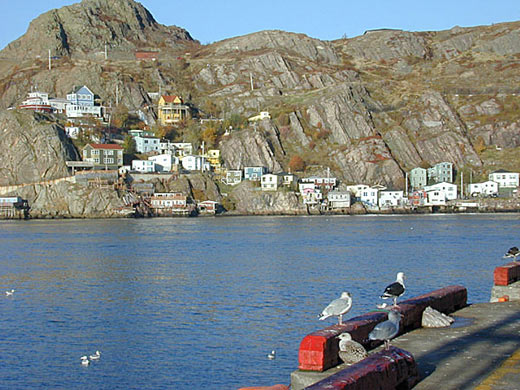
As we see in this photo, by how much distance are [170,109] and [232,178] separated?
33.1 meters

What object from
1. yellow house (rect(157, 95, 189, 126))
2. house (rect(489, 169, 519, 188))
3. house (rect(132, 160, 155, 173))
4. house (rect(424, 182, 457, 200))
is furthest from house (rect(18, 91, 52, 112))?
house (rect(489, 169, 519, 188))

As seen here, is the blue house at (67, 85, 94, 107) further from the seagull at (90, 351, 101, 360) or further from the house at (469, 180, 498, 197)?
the seagull at (90, 351, 101, 360)

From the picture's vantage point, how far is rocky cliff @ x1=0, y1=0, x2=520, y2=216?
145m

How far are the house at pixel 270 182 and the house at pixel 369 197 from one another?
662 inches

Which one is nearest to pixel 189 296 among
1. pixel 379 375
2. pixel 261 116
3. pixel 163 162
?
pixel 379 375

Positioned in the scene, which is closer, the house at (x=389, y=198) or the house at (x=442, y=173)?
the house at (x=389, y=198)

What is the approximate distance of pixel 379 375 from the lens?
1176 centimetres

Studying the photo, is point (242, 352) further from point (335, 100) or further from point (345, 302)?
point (335, 100)

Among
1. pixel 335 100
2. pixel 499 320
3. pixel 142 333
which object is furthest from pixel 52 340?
pixel 335 100

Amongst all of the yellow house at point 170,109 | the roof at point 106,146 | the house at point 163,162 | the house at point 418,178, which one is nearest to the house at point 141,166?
the house at point 163,162

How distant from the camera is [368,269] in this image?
1773 inches

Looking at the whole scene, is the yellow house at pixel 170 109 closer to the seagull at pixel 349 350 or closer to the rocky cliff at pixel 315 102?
the rocky cliff at pixel 315 102

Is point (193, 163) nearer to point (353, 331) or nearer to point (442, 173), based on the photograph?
point (442, 173)

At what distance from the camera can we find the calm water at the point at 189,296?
809 inches
